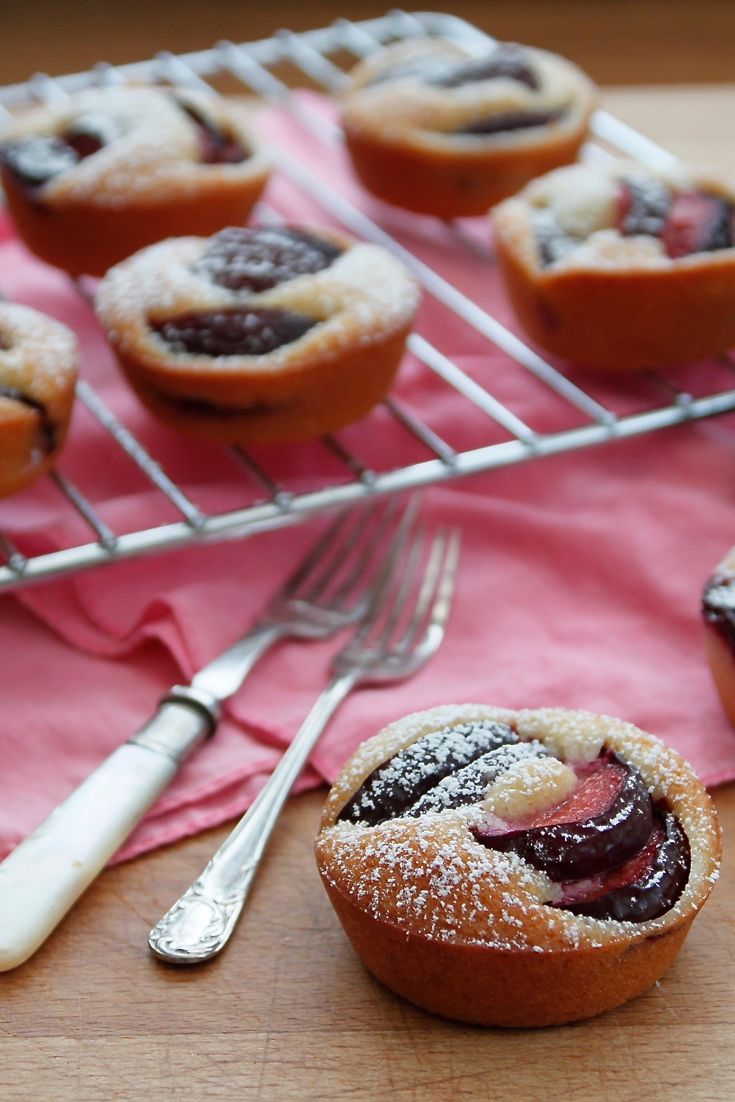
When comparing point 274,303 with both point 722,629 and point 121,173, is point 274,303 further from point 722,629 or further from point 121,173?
point 722,629

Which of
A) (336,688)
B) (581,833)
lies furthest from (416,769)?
(336,688)

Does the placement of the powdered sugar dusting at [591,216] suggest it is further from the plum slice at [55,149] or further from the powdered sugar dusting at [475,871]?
the powdered sugar dusting at [475,871]

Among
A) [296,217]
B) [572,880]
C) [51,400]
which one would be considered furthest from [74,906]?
[296,217]

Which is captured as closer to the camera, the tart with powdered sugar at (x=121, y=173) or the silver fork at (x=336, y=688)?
the silver fork at (x=336, y=688)

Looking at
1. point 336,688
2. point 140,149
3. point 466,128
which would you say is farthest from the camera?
point 466,128

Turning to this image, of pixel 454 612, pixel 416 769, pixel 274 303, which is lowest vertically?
pixel 454 612

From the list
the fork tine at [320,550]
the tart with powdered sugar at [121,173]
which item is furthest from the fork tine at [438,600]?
the tart with powdered sugar at [121,173]

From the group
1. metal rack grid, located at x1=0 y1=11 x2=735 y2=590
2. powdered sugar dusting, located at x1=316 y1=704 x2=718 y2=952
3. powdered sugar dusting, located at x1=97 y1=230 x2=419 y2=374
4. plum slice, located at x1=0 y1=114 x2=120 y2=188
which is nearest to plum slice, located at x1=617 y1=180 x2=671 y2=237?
metal rack grid, located at x1=0 y1=11 x2=735 y2=590
